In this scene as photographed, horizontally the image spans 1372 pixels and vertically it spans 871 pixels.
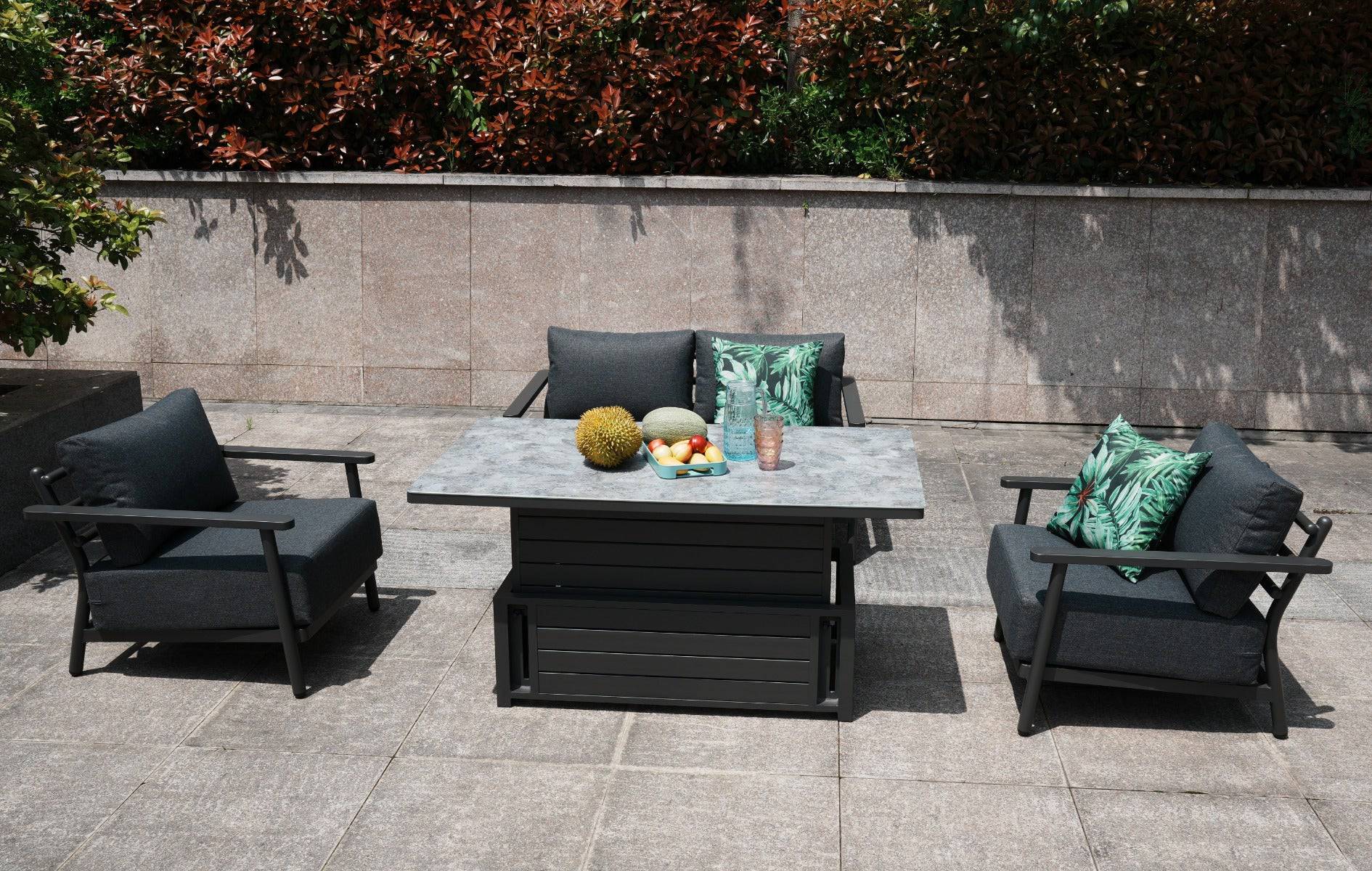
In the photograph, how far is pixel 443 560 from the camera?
6719 mm

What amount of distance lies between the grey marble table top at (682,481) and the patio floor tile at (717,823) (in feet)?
3.20

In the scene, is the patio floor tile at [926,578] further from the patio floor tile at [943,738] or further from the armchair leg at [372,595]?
the armchair leg at [372,595]

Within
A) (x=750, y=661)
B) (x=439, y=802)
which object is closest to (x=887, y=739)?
(x=750, y=661)

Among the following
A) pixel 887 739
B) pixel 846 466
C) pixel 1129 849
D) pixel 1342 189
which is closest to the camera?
pixel 1129 849

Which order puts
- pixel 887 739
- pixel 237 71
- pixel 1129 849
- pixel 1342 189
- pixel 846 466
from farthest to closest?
pixel 237 71
pixel 1342 189
pixel 846 466
pixel 887 739
pixel 1129 849

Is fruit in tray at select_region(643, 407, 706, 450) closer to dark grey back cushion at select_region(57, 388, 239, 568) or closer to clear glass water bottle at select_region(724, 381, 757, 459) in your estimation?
clear glass water bottle at select_region(724, 381, 757, 459)

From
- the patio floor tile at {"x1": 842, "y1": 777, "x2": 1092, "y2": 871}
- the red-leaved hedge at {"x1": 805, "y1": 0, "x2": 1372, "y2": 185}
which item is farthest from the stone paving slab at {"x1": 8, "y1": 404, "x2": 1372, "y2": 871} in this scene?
the red-leaved hedge at {"x1": 805, "y1": 0, "x2": 1372, "y2": 185}

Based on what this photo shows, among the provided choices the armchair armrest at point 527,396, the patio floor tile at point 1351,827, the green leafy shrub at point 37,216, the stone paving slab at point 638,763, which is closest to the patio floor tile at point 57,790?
the stone paving slab at point 638,763

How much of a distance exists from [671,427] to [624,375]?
187 cm

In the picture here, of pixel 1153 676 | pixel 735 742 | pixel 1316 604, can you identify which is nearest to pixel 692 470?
pixel 735 742

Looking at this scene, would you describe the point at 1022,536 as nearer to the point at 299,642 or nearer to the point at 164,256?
the point at 299,642

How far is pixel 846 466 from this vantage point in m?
5.23

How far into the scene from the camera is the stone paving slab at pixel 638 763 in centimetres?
417

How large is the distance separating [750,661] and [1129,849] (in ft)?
5.02
